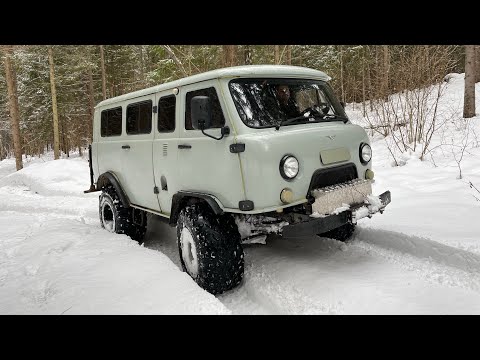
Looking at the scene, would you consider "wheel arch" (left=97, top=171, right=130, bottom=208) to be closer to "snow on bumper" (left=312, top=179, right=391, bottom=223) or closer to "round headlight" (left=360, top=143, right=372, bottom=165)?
"snow on bumper" (left=312, top=179, right=391, bottom=223)

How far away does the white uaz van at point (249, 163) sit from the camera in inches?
150

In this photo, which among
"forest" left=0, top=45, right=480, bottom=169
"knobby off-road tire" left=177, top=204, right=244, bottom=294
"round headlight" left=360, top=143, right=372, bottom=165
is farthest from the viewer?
"forest" left=0, top=45, right=480, bottom=169

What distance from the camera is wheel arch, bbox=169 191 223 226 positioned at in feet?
13.4

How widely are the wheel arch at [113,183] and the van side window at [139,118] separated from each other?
→ 0.95 metres

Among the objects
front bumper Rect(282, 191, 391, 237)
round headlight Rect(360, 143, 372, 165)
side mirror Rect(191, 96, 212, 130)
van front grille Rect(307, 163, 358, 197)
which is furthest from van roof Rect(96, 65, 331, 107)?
front bumper Rect(282, 191, 391, 237)

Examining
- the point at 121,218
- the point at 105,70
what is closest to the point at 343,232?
the point at 121,218

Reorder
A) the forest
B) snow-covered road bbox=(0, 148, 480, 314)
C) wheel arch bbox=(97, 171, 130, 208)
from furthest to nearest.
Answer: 1. the forest
2. wheel arch bbox=(97, 171, 130, 208)
3. snow-covered road bbox=(0, 148, 480, 314)

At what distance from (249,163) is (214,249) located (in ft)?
3.60

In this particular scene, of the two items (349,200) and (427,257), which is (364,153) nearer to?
(349,200)

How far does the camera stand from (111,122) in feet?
21.9

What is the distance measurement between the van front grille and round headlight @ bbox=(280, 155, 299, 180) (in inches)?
11.3

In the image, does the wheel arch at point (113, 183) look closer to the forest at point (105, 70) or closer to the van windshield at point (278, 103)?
the van windshield at point (278, 103)
